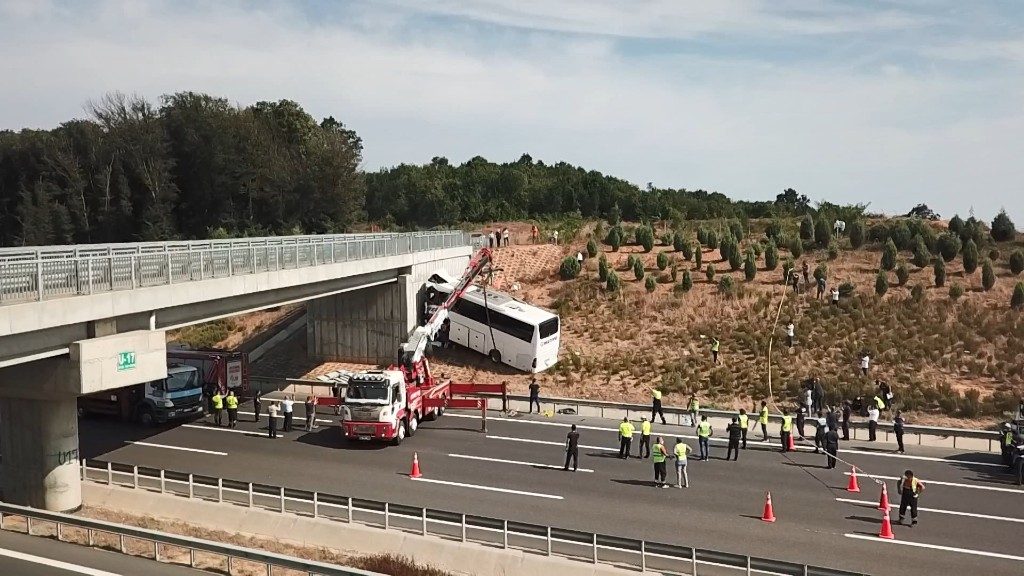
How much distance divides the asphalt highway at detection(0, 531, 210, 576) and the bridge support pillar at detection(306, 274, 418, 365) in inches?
872

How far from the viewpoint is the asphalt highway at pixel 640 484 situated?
1734 cm

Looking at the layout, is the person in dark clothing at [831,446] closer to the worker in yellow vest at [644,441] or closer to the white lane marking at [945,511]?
the white lane marking at [945,511]

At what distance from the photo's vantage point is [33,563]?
15.3m

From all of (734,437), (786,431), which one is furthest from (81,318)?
(786,431)

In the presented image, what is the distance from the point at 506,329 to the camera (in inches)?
1410

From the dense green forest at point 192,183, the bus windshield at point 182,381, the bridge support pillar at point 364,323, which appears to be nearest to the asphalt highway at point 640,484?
the bus windshield at point 182,381

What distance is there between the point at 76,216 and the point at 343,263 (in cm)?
5007

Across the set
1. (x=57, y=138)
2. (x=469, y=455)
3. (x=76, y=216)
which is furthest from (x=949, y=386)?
(x=57, y=138)

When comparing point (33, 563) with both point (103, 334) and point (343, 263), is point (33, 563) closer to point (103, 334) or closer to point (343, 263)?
point (103, 334)

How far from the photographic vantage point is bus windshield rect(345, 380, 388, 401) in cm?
2481

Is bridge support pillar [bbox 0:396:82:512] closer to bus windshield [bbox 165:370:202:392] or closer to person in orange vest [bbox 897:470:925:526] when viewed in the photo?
bus windshield [bbox 165:370:202:392]

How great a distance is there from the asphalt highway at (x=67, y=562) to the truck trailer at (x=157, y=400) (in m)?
11.6

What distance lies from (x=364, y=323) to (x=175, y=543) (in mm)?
23908

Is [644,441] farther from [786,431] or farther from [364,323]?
[364,323]
